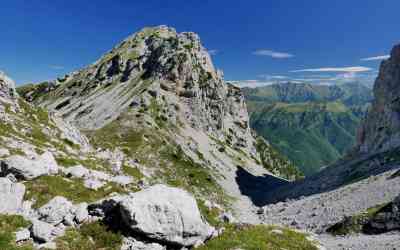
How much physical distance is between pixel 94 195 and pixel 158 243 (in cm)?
831

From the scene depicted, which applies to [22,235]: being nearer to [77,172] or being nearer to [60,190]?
[60,190]

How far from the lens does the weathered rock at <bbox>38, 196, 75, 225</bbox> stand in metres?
20.5

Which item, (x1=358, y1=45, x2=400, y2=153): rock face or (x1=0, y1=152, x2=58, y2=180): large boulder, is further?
(x1=358, y1=45, x2=400, y2=153): rock face

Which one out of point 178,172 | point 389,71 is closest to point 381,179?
point 178,172

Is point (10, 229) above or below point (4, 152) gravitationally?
below

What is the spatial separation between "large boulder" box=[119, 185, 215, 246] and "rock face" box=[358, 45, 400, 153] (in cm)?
9987

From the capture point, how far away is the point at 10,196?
21.8m

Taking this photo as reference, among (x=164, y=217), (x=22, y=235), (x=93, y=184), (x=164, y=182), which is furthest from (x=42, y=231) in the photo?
(x=164, y=182)

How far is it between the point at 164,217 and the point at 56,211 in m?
→ 6.63

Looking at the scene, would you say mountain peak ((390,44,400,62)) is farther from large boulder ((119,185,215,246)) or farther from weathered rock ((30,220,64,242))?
weathered rock ((30,220,64,242))

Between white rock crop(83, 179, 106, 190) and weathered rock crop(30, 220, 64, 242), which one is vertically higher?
white rock crop(83, 179, 106, 190)

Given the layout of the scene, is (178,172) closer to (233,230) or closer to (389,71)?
(233,230)

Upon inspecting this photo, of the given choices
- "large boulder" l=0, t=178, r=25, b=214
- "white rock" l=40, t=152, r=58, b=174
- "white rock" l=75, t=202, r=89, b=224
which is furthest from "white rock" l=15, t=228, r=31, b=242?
"white rock" l=40, t=152, r=58, b=174

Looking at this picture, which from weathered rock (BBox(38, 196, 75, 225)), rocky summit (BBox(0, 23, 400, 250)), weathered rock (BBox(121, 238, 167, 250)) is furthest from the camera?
rocky summit (BBox(0, 23, 400, 250))
